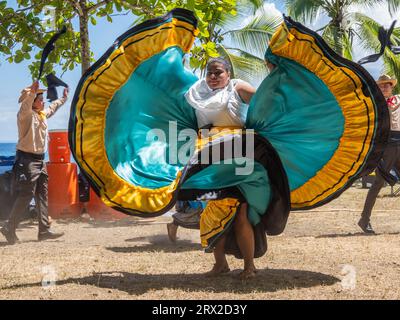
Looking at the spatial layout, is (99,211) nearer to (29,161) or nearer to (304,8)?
(29,161)

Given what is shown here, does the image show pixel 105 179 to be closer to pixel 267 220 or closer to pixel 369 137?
pixel 267 220

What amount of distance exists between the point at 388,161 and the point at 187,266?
10.6 feet

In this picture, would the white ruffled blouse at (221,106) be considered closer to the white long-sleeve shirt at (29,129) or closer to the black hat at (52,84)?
the black hat at (52,84)

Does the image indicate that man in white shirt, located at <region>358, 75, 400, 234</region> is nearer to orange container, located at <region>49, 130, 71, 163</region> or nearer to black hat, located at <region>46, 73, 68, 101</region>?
black hat, located at <region>46, 73, 68, 101</region>

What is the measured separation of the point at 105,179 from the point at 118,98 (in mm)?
642

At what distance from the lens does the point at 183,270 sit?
488 cm

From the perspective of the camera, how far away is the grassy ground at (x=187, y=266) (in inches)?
159

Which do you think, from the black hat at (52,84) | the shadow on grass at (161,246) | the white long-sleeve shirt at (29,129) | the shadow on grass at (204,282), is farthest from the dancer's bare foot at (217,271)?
the white long-sleeve shirt at (29,129)

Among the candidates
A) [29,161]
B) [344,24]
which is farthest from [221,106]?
[344,24]

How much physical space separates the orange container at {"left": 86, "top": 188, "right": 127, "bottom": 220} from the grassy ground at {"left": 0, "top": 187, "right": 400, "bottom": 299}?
4.13ft

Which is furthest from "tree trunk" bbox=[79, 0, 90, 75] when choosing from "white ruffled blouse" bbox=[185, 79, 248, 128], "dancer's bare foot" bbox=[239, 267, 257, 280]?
"dancer's bare foot" bbox=[239, 267, 257, 280]

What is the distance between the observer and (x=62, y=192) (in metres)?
8.88

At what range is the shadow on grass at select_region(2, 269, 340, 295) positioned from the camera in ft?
13.7

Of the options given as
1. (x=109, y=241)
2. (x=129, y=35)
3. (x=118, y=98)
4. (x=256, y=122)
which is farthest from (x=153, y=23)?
(x=109, y=241)
